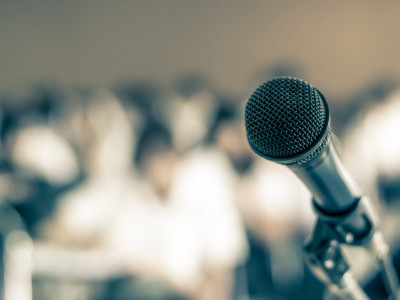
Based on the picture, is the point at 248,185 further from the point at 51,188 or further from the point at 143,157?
the point at 51,188

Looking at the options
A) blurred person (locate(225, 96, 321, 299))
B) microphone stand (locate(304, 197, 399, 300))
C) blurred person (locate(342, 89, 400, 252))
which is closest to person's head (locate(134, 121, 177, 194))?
blurred person (locate(225, 96, 321, 299))

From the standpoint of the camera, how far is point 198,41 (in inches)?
116

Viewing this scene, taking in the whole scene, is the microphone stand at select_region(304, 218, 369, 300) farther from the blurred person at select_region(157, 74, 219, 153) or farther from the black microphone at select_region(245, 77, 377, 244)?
the blurred person at select_region(157, 74, 219, 153)

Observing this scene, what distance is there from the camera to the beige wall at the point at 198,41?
2.84m

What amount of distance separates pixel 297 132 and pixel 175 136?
7.26 feet

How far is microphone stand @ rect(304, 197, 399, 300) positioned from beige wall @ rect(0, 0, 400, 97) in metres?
2.32

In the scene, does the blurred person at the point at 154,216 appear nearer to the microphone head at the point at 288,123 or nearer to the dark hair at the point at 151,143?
the dark hair at the point at 151,143

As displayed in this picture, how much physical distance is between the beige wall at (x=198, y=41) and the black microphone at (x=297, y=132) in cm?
239

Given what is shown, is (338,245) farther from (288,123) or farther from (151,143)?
(151,143)

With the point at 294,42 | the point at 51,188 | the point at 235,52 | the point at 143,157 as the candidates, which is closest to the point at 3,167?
the point at 51,188

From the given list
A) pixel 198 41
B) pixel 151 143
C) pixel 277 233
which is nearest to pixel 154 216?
pixel 151 143

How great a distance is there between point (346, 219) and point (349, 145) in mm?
2236

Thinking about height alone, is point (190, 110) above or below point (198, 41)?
below

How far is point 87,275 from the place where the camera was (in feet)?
6.19
